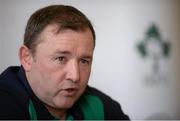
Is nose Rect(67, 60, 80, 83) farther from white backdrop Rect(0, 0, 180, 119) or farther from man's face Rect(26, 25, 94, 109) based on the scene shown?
white backdrop Rect(0, 0, 180, 119)

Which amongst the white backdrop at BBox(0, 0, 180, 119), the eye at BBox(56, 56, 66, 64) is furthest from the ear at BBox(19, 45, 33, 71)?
the white backdrop at BBox(0, 0, 180, 119)

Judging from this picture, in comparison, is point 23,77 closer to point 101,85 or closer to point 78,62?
point 78,62

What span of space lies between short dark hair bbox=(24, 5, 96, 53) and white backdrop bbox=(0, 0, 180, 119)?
2.17ft

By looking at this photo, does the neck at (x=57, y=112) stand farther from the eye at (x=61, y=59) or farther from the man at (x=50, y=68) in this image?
the eye at (x=61, y=59)

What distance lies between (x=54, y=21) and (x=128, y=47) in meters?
0.95

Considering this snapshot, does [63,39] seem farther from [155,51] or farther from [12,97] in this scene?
[155,51]

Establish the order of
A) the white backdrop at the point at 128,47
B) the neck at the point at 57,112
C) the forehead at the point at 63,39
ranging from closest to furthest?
the forehead at the point at 63,39, the neck at the point at 57,112, the white backdrop at the point at 128,47

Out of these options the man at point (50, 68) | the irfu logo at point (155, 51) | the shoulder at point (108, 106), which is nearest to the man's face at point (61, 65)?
the man at point (50, 68)

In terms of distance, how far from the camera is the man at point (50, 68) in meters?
0.87

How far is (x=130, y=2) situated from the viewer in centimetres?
177

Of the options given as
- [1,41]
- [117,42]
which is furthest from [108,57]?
[1,41]

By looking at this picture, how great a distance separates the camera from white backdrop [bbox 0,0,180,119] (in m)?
1.62

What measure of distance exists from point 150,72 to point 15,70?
100cm

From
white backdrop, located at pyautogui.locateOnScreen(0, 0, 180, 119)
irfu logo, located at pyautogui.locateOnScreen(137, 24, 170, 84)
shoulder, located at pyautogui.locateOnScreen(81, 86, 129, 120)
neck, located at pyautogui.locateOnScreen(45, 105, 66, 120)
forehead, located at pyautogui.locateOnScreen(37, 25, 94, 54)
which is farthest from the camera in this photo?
irfu logo, located at pyautogui.locateOnScreen(137, 24, 170, 84)
